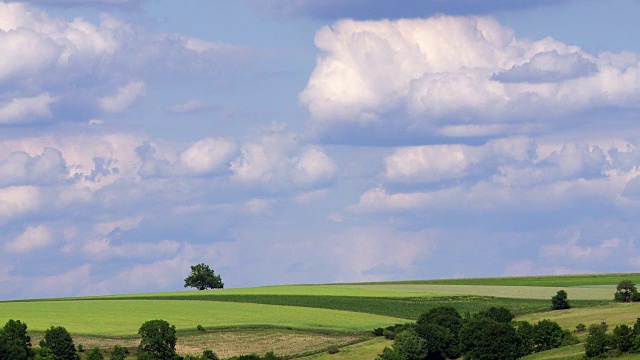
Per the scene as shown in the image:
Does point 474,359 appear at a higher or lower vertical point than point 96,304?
lower

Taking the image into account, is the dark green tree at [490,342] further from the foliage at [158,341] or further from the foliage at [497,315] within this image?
the foliage at [158,341]

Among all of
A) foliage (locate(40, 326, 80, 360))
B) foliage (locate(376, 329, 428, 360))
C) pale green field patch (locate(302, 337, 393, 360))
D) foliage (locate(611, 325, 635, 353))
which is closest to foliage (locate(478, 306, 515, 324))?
foliage (locate(376, 329, 428, 360))

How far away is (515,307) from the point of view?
17375cm

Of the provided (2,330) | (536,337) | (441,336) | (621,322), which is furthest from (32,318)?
(621,322)

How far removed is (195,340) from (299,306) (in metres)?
43.4

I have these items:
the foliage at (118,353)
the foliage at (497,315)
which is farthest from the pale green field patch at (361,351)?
the foliage at (118,353)

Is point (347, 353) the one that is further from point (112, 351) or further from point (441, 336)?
point (112, 351)

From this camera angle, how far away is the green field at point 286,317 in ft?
449

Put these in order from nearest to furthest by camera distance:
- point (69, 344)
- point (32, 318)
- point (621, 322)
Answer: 1. point (69, 344)
2. point (621, 322)
3. point (32, 318)

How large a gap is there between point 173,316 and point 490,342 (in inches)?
2009

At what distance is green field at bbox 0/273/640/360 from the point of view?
449ft

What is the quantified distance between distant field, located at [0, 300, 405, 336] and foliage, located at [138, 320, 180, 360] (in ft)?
24.6

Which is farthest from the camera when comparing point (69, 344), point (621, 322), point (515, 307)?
point (515, 307)

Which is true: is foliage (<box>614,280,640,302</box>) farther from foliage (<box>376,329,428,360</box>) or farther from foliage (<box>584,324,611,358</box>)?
foliage (<box>584,324,611,358</box>)
